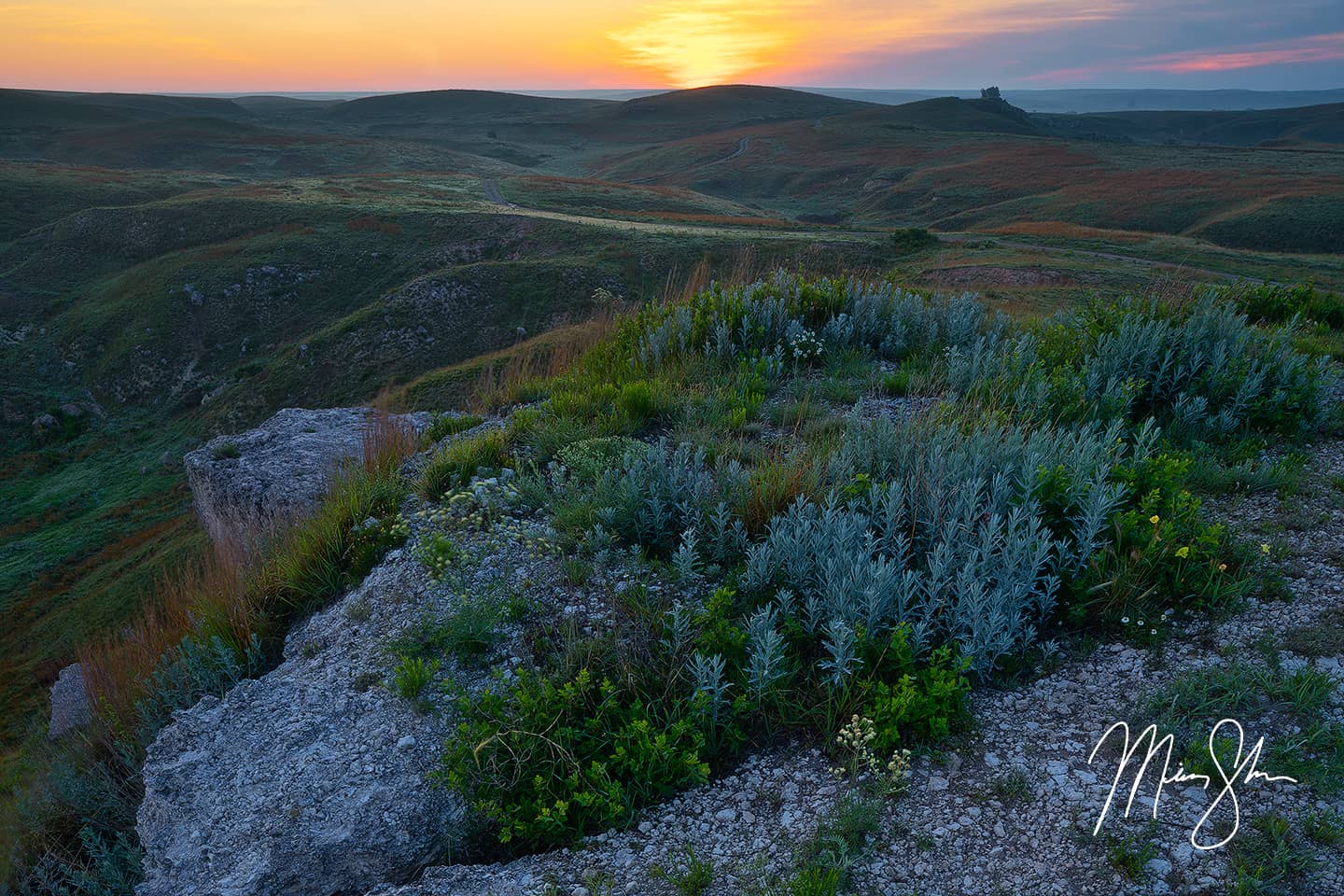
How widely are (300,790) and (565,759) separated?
1.24 metres

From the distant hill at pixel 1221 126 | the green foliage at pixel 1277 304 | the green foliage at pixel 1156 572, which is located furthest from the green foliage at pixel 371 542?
the distant hill at pixel 1221 126

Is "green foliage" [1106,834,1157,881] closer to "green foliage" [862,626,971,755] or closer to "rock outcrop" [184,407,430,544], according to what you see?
"green foliage" [862,626,971,755]

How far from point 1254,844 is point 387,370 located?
1062 inches

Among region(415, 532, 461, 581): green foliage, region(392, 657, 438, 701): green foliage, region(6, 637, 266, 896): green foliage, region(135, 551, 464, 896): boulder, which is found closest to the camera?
region(135, 551, 464, 896): boulder

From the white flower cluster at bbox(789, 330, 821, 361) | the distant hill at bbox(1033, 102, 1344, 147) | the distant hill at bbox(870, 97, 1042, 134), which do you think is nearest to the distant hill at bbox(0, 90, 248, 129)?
the distant hill at bbox(870, 97, 1042, 134)

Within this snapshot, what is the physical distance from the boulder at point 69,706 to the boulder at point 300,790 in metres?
1.96

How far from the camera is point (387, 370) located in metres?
26.5

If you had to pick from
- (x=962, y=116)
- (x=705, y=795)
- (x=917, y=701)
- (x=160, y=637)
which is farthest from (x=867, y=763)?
(x=962, y=116)

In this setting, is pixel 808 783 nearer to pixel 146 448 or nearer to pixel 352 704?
pixel 352 704

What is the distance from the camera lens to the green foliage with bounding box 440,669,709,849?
3088mm

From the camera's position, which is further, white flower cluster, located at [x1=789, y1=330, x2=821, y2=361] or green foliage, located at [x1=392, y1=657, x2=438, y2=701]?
white flower cluster, located at [x1=789, y1=330, x2=821, y2=361]
